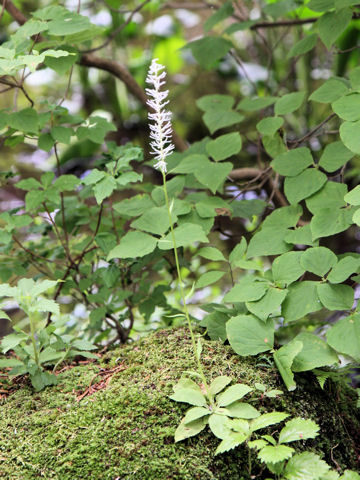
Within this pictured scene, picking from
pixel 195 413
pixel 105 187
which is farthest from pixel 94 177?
pixel 195 413

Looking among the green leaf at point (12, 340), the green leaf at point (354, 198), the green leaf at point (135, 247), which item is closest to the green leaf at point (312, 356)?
the green leaf at point (354, 198)

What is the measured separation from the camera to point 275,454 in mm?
964

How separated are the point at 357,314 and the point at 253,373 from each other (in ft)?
1.05


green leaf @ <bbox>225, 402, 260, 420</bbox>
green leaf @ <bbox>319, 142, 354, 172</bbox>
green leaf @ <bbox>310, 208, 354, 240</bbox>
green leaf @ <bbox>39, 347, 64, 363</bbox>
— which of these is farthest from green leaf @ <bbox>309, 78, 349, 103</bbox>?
green leaf @ <bbox>39, 347, 64, 363</bbox>

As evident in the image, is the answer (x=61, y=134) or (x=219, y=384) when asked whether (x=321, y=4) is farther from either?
(x=219, y=384)

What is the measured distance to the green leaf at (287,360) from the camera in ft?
3.87

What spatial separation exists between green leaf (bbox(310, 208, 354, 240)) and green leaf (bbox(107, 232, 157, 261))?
0.49 metres

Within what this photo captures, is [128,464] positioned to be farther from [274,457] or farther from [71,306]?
[71,306]

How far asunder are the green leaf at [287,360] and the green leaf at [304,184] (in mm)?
506

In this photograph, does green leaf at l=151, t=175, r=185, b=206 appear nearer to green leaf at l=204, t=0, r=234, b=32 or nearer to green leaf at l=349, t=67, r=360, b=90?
green leaf at l=349, t=67, r=360, b=90

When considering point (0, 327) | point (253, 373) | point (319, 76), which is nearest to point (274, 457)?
point (253, 373)

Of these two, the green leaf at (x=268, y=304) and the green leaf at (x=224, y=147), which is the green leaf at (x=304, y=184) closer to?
the green leaf at (x=224, y=147)

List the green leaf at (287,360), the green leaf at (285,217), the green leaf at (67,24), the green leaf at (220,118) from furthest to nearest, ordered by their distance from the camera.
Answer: the green leaf at (220,118), the green leaf at (285,217), the green leaf at (67,24), the green leaf at (287,360)

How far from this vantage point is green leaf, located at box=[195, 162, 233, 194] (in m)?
1.55
